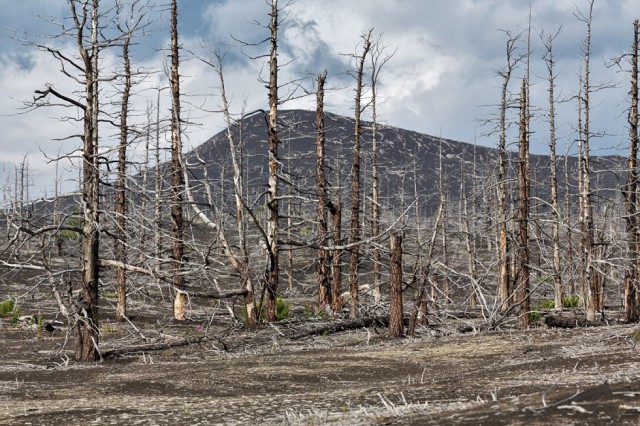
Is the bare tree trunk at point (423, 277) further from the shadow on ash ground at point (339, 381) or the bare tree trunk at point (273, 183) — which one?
the bare tree trunk at point (273, 183)

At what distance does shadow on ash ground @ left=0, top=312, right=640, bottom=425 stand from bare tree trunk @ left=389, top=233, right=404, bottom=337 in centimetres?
63

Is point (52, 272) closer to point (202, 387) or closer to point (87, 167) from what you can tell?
point (87, 167)

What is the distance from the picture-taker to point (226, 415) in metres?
6.40

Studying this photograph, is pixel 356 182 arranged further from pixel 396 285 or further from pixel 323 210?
pixel 396 285

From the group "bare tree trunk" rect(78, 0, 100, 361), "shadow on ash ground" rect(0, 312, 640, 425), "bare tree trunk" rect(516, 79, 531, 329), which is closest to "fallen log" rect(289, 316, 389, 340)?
"shadow on ash ground" rect(0, 312, 640, 425)

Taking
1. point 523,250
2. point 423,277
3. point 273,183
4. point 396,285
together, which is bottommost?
point 396,285

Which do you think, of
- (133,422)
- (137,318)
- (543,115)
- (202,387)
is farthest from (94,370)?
(543,115)

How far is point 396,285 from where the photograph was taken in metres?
15.9

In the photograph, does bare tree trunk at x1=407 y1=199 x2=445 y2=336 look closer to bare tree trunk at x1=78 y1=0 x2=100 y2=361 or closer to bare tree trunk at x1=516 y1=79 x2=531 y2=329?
bare tree trunk at x1=516 y1=79 x2=531 y2=329

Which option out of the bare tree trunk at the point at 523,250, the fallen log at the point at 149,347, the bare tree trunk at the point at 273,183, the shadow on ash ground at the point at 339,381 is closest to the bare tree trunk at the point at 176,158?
the bare tree trunk at the point at 273,183

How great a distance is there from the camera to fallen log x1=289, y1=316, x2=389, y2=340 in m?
16.7

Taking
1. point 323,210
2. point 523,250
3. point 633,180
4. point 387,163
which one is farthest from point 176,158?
point 387,163

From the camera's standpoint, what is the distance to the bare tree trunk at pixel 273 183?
17.7m

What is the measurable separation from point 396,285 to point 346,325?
244cm
